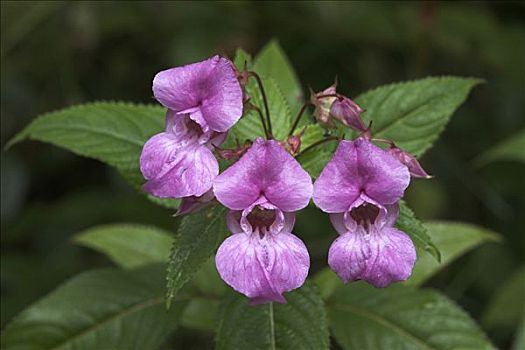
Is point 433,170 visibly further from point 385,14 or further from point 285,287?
point 285,287

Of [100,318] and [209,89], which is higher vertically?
[209,89]

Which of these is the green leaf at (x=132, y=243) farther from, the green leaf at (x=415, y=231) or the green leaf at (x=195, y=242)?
the green leaf at (x=415, y=231)

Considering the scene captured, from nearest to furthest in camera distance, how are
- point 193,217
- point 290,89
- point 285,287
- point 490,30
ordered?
point 285,287 < point 193,217 < point 290,89 < point 490,30

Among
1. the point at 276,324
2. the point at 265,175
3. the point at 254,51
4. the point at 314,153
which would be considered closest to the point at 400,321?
the point at 276,324

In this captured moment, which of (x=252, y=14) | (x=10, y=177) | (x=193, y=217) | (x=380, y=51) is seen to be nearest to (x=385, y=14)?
(x=380, y=51)

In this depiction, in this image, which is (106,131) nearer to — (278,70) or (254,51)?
(278,70)
